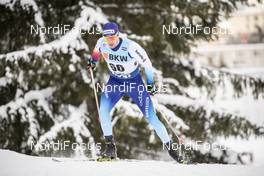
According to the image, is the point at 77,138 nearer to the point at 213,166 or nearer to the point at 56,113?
the point at 56,113

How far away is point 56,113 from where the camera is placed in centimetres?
869

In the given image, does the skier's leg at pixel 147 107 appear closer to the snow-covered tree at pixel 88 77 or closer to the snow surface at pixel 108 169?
the snow surface at pixel 108 169

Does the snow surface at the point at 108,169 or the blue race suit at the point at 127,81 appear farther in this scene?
the blue race suit at the point at 127,81

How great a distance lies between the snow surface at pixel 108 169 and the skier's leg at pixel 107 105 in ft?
1.24

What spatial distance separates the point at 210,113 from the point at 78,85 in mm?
2199

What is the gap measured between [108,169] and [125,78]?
37.0 inches

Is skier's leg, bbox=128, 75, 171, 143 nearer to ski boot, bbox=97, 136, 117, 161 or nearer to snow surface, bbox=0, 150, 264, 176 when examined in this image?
snow surface, bbox=0, 150, 264, 176

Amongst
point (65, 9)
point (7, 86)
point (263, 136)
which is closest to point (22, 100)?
point (7, 86)

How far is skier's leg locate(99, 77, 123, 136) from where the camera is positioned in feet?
16.8
